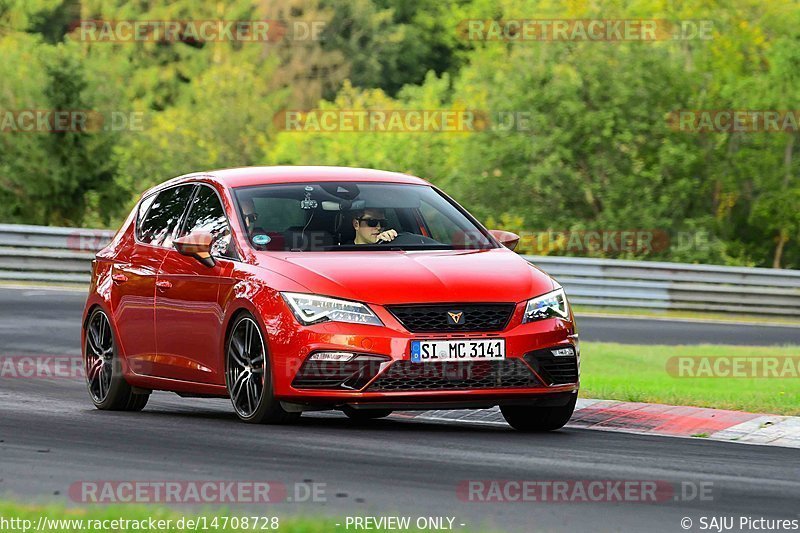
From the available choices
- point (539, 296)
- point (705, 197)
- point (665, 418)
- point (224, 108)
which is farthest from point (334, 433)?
point (224, 108)

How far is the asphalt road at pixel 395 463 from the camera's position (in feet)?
24.3

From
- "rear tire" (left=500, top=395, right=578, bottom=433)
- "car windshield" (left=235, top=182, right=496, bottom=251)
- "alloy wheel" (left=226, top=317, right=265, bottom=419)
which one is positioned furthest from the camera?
"car windshield" (left=235, top=182, right=496, bottom=251)

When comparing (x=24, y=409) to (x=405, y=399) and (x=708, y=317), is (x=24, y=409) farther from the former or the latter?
(x=708, y=317)

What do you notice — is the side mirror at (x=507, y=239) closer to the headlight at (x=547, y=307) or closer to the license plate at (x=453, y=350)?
the headlight at (x=547, y=307)

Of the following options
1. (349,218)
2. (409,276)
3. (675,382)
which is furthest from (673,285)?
(409,276)

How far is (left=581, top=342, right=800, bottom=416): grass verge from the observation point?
12891 mm

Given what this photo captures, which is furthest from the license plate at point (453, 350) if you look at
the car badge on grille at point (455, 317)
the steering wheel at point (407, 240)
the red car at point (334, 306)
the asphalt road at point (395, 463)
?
the steering wheel at point (407, 240)

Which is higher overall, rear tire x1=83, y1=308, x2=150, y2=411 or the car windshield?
the car windshield

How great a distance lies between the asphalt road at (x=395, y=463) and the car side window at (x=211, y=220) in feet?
3.74

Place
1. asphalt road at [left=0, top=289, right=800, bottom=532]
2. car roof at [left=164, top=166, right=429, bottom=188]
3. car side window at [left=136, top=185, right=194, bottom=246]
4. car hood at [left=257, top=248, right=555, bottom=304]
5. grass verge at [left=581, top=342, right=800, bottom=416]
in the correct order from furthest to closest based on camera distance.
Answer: grass verge at [left=581, top=342, right=800, bottom=416]
car side window at [left=136, top=185, right=194, bottom=246]
car roof at [left=164, top=166, right=429, bottom=188]
car hood at [left=257, top=248, right=555, bottom=304]
asphalt road at [left=0, top=289, right=800, bottom=532]

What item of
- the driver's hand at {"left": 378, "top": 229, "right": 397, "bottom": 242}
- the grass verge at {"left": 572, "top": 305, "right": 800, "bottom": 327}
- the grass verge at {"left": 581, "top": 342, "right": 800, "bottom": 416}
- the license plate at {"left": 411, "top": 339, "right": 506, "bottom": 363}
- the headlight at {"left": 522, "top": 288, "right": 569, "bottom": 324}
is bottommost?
the grass verge at {"left": 572, "top": 305, "right": 800, "bottom": 327}

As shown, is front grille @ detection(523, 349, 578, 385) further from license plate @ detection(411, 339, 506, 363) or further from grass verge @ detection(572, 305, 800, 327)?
grass verge @ detection(572, 305, 800, 327)

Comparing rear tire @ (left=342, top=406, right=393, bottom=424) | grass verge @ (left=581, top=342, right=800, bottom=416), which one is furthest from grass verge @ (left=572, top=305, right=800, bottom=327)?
rear tire @ (left=342, top=406, right=393, bottom=424)

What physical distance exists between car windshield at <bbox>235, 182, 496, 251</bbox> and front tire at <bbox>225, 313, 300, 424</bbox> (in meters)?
0.60
